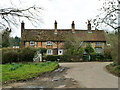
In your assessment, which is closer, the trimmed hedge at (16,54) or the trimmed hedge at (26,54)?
the trimmed hedge at (16,54)

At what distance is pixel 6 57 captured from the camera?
2211 centimetres

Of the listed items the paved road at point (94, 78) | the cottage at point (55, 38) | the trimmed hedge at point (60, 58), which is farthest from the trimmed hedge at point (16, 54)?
the paved road at point (94, 78)

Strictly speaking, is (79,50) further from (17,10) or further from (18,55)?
(17,10)

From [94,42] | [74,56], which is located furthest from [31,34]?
[94,42]

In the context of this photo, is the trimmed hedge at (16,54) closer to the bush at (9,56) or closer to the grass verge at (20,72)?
the bush at (9,56)

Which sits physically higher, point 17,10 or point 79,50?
point 17,10

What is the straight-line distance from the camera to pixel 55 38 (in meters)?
33.3

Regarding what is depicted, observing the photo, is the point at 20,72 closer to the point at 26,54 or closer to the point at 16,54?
the point at 16,54

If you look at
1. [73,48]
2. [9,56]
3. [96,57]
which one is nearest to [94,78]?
[73,48]

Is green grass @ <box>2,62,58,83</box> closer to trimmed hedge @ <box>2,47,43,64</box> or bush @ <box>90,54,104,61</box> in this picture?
trimmed hedge @ <box>2,47,43,64</box>

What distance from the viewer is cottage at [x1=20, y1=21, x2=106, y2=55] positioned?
3247 cm

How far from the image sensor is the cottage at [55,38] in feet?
107

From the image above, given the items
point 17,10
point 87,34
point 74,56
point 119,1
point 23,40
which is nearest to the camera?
point 17,10

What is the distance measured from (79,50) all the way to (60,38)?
8675mm
